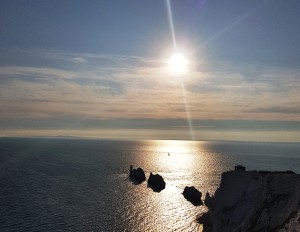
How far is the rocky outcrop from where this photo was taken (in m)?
35.9

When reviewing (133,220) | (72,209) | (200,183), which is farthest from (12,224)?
(200,183)

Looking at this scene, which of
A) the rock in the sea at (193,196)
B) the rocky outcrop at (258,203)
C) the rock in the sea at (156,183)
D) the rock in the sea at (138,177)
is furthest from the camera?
the rock in the sea at (138,177)

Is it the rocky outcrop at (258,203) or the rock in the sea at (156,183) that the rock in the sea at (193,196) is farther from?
the rocky outcrop at (258,203)

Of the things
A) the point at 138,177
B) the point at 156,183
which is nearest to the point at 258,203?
the point at 156,183

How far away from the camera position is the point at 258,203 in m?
40.9

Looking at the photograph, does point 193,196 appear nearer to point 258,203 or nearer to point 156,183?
point 156,183

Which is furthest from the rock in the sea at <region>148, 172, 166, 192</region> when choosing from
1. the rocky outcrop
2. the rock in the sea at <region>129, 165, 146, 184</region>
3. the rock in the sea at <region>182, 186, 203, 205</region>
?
the rocky outcrop

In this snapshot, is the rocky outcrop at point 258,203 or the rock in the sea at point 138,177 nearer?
the rocky outcrop at point 258,203

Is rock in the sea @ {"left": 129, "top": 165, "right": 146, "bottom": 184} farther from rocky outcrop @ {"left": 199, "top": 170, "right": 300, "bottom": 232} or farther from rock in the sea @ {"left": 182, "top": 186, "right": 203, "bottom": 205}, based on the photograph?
rocky outcrop @ {"left": 199, "top": 170, "right": 300, "bottom": 232}

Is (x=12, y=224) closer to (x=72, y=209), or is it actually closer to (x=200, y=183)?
(x=72, y=209)

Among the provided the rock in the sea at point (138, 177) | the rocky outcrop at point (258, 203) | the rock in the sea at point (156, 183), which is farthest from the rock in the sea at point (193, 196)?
the rocky outcrop at point (258, 203)

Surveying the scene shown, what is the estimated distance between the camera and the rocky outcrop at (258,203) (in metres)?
35.9

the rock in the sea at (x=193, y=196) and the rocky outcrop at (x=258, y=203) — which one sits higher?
the rock in the sea at (x=193, y=196)

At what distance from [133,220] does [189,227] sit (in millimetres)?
11590
